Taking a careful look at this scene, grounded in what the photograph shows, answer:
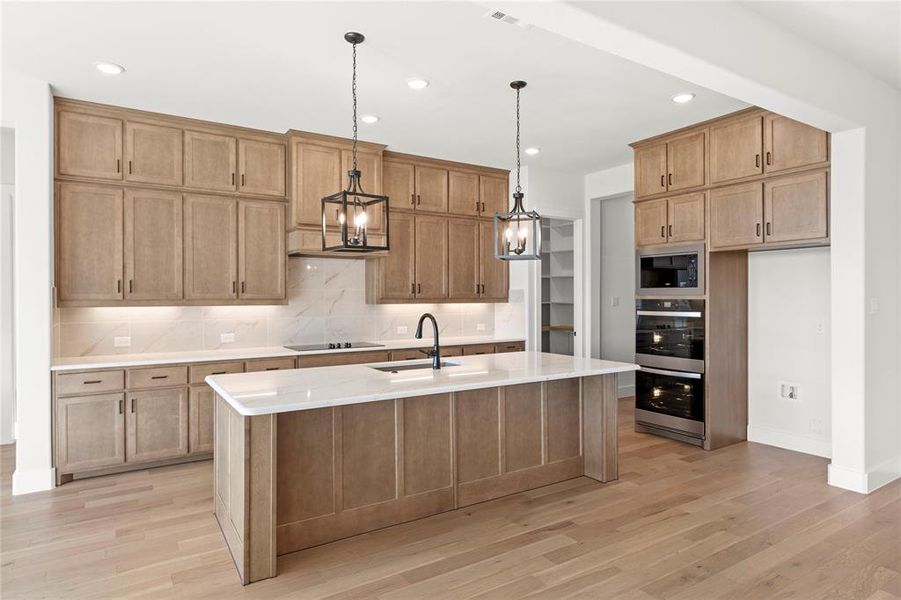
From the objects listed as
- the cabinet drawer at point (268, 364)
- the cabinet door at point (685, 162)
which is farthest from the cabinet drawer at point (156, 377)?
the cabinet door at point (685, 162)

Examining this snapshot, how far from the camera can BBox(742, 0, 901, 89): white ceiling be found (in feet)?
9.45

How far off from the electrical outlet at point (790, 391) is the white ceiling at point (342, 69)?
7.78ft

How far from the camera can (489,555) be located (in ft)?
9.35

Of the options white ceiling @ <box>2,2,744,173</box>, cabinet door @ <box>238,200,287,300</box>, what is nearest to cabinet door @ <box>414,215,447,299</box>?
white ceiling @ <box>2,2,744,173</box>

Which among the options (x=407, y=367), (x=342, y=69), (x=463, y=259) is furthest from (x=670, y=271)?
(x=342, y=69)

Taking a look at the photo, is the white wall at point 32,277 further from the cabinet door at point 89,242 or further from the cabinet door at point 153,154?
the cabinet door at point 153,154

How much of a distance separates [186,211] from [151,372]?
1.35 m

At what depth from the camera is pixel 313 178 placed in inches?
199

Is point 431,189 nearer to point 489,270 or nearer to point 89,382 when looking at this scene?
point 489,270

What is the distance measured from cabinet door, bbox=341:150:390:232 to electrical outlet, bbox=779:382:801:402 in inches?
150

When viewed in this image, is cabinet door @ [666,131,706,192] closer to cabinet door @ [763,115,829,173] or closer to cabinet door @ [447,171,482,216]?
cabinet door @ [763,115,829,173]

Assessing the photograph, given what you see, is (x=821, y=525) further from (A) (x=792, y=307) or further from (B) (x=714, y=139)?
(B) (x=714, y=139)

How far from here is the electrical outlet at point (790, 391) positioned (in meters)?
4.70

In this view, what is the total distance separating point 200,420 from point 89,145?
2278mm
